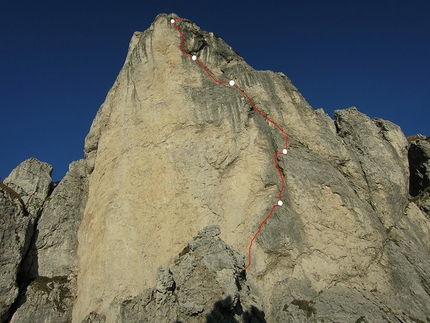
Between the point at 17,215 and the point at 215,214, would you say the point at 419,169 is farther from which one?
the point at 17,215

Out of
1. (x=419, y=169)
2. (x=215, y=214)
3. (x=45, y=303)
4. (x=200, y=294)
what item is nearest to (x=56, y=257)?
(x=45, y=303)

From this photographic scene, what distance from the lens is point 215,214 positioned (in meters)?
16.9

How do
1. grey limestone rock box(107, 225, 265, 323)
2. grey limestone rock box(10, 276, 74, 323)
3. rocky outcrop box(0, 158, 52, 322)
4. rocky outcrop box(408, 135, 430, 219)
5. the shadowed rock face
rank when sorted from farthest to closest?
1. rocky outcrop box(408, 135, 430, 219)
2. grey limestone rock box(10, 276, 74, 323)
3. rocky outcrop box(0, 158, 52, 322)
4. the shadowed rock face
5. grey limestone rock box(107, 225, 265, 323)

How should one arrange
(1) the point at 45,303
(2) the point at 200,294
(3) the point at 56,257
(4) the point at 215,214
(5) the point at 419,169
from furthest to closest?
(5) the point at 419,169, (3) the point at 56,257, (1) the point at 45,303, (4) the point at 215,214, (2) the point at 200,294

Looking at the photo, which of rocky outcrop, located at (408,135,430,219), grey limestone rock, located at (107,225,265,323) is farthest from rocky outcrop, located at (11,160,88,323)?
rocky outcrop, located at (408,135,430,219)

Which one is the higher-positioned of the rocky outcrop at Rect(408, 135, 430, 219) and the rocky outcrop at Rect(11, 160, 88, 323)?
the rocky outcrop at Rect(408, 135, 430, 219)

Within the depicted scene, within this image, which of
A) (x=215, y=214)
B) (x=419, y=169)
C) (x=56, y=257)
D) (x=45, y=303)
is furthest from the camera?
(x=419, y=169)

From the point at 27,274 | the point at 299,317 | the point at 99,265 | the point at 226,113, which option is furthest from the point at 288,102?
the point at 27,274

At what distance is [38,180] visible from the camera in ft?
70.9

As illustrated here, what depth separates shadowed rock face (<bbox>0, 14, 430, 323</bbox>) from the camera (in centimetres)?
1426

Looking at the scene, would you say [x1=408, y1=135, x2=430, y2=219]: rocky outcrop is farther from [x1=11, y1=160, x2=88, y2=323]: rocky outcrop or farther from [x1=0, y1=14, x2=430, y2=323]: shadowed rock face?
[x1=11, y1=160, x2=88, y2=323]: rocky outcrop

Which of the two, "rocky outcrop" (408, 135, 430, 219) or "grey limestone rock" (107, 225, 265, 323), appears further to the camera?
"rocky outcrop" (408, 135, 430, 219)

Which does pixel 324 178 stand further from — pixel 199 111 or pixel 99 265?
pixel 99 265

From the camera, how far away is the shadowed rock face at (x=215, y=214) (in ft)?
46.8
